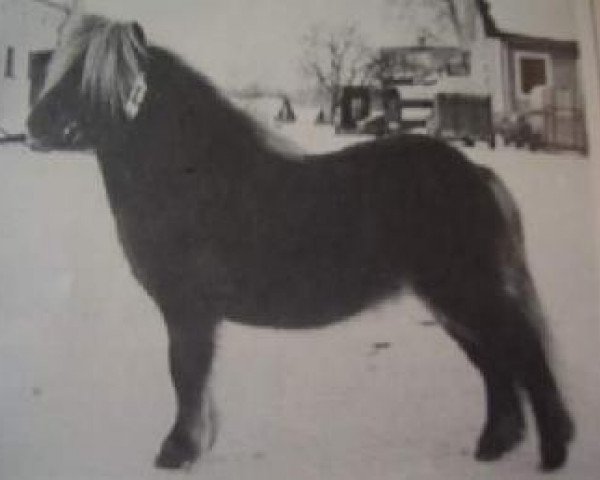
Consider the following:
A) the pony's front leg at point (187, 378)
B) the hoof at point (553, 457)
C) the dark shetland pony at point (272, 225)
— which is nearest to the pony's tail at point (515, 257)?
the dark shetland pony at point (272, 225)

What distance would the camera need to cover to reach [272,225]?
32.7 inches

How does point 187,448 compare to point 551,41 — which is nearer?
point 187,448

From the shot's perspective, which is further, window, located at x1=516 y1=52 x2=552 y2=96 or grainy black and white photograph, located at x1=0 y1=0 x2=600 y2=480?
window, located at x1=516 y1=52 x2=552 y2=96

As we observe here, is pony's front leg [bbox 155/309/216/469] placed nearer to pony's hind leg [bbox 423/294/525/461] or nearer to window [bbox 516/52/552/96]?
pony's hind leg [bbox 423/294/525/461]

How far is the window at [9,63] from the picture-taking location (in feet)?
2.74

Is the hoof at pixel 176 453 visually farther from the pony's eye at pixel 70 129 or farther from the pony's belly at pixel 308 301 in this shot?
the pony's eye at pixel 70 129

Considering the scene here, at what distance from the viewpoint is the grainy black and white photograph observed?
0.79 metres

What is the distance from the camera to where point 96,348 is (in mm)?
788

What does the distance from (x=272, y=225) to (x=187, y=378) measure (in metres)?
0.17

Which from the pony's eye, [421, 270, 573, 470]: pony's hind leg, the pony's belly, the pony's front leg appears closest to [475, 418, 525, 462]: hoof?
[421, 270, 573, 470]: pony's hind leg

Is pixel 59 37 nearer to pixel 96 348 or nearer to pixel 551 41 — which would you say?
pixel 96 348

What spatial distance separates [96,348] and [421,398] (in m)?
0.32

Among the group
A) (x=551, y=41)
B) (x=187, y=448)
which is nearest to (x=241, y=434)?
(x=187, y=448)

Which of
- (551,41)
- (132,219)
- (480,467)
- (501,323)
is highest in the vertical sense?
(551,41)
